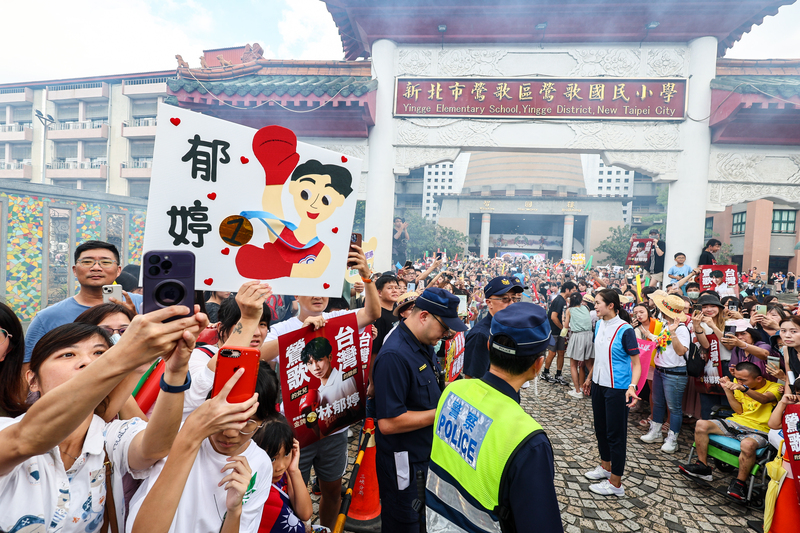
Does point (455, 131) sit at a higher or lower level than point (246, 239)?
higher

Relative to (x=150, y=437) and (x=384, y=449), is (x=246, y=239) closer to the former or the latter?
(x=150, y=437)

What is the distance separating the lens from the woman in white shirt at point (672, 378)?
15.9 ft

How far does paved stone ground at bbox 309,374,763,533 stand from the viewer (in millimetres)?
3385

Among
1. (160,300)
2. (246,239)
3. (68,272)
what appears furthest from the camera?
(68,272)

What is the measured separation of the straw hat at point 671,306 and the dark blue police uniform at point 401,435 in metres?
4.06

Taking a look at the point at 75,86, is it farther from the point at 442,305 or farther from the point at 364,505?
the point at 442,305

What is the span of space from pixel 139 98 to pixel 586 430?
3813 cm

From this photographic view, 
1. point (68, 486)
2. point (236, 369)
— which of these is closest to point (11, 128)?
point (68, 486)

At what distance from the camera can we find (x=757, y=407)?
400 centimetres

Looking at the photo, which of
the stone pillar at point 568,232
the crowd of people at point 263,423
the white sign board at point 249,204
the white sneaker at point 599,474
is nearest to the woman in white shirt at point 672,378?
the crowd of people at point 263,423

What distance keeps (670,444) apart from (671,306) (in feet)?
5.63

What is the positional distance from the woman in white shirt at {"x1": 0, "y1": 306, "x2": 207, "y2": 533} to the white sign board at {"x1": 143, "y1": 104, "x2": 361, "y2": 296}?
537 millimetres

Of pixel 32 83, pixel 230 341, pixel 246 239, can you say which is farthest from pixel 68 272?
pixel 32 83

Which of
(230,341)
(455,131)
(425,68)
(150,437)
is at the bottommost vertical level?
(150,437)
